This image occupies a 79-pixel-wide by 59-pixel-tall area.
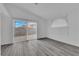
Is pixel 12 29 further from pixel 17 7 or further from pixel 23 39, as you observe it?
pixel 17 7

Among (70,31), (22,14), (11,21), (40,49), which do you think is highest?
(22,14)

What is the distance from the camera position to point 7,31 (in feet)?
7.25

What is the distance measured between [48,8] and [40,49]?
3.62 ft

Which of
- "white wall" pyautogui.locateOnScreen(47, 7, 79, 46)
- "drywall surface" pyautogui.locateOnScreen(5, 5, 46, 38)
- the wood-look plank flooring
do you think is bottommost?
the wood-look plank flooring

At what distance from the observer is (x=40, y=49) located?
2154mm

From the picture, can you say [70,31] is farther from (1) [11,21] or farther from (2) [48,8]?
(1) [11,21]

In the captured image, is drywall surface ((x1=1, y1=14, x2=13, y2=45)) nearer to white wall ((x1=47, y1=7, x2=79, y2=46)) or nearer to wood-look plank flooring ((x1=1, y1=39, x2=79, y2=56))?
wood-look plank flooring ((x1=1, y1=39, x2=79, y2=56))

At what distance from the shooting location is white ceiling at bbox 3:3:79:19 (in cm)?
207

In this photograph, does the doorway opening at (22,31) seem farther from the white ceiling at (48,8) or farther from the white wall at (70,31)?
the white wall at (70,31)

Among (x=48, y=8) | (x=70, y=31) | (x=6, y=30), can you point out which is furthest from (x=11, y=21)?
(x=70, y=31)

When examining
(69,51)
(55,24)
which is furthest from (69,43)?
(55,24)

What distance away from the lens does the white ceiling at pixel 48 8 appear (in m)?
2.07

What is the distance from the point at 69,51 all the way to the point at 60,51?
23cm

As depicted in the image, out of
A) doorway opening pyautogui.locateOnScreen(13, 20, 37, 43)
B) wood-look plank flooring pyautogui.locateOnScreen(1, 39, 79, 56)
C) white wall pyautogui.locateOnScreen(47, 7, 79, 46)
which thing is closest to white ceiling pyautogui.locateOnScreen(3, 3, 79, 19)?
white wall pyautogui.locateOnScreen(47, 7, 79, 46)
